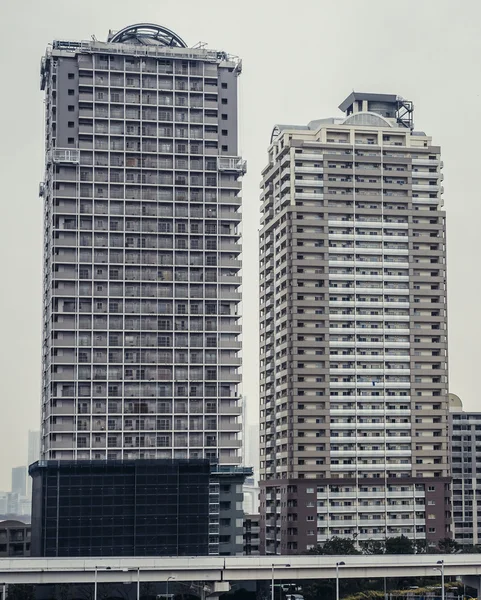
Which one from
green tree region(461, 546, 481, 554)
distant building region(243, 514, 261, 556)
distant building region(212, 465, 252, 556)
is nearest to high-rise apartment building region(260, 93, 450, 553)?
green tree region(461, 546, 481, 554)

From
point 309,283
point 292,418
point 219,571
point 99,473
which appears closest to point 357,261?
point 309,283

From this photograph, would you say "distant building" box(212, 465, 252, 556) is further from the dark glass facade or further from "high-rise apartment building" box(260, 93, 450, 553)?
"high-rise apartment building" box(260, 93, 450, 553)

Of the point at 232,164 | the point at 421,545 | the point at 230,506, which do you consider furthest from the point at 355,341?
the point at 230,506

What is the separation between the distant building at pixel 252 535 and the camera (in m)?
195

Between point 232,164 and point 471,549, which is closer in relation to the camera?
point 232,164

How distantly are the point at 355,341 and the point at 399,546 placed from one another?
33.9m

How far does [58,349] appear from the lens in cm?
15825

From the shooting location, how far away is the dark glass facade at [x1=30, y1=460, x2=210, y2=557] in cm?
14975

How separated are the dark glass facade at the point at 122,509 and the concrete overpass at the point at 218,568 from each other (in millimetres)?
22292

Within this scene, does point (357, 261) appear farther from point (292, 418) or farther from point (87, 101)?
point (87, 101)

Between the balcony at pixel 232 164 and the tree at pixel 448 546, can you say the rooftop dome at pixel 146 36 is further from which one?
the tree at pixel 448 546

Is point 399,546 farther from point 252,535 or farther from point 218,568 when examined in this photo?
point 218,568

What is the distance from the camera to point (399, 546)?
16350cm

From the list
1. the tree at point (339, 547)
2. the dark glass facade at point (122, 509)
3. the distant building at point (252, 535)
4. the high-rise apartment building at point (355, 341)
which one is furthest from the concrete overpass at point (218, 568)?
the distant building at point (252, 535)
